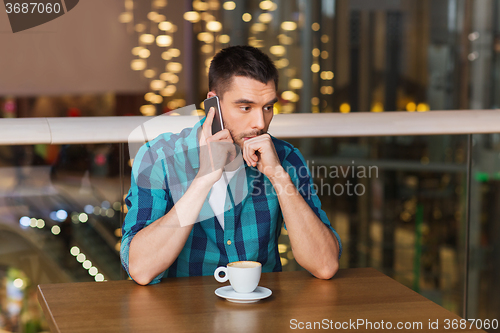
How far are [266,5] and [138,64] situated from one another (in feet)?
5.33

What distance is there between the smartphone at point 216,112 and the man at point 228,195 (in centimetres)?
1

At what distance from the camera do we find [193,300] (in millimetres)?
901

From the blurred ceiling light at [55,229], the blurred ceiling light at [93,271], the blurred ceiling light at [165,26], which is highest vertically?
the blurred ceiling light at [165,26]

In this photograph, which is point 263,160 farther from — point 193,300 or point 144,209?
point 193,300

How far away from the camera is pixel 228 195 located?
52.2 inches

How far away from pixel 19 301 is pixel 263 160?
91 cm

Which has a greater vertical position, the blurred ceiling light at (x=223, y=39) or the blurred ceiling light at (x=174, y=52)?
the blurred ceiling light at (x=223, y=39)

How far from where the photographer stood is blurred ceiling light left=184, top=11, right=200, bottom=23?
5.72 meters

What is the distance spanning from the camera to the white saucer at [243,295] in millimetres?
882

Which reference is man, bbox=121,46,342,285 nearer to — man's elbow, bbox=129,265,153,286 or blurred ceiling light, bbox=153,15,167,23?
man's elbow, bbox=129,265,153,286

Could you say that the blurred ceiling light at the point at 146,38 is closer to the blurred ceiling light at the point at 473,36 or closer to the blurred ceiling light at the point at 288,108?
the blurred ceiling light at the point at 288,108

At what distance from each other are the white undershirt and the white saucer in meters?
0.35

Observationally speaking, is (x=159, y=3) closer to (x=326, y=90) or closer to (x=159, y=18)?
(x=159, y=18)

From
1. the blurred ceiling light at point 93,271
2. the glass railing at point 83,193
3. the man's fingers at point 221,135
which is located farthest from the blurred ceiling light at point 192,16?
the man's fingers at point 221,135
